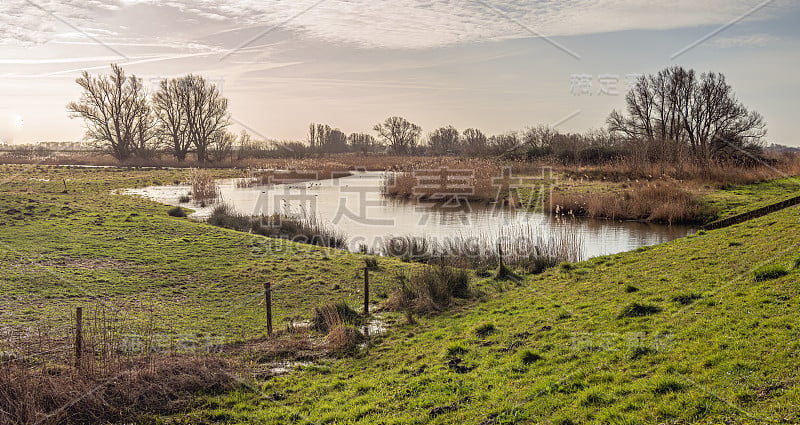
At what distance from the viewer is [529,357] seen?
6812 millimetres

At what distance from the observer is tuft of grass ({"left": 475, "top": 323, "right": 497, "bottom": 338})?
28.0 feet

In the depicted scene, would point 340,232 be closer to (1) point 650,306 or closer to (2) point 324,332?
(2) point 324,332

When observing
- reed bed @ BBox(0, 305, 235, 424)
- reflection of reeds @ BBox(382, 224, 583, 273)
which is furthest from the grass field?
reflection of reeds @ BBox(382, 224, 583, 273)

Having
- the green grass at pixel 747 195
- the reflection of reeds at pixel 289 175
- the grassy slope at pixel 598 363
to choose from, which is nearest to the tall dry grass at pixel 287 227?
the grassy slope at pixel 598 363

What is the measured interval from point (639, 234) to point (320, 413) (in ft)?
57.5

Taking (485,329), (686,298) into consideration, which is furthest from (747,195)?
(485,329)

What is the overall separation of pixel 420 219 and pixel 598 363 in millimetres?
18718

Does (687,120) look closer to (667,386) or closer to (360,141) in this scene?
(667,386)

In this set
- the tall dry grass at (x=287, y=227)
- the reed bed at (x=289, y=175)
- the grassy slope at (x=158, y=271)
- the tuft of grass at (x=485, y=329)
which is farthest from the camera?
the reed bed at (x=289, y=175)

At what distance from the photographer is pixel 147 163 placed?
192 ft

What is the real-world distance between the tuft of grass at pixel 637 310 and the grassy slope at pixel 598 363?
0.41 ft

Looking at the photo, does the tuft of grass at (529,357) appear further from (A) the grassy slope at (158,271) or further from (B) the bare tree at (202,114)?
(B) the bare tree at (202,114)

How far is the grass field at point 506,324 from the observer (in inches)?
197

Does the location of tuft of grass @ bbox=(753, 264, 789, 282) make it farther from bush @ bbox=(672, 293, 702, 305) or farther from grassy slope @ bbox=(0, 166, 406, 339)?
grassy slope @ bbox=(0, 166, 406, 339)
